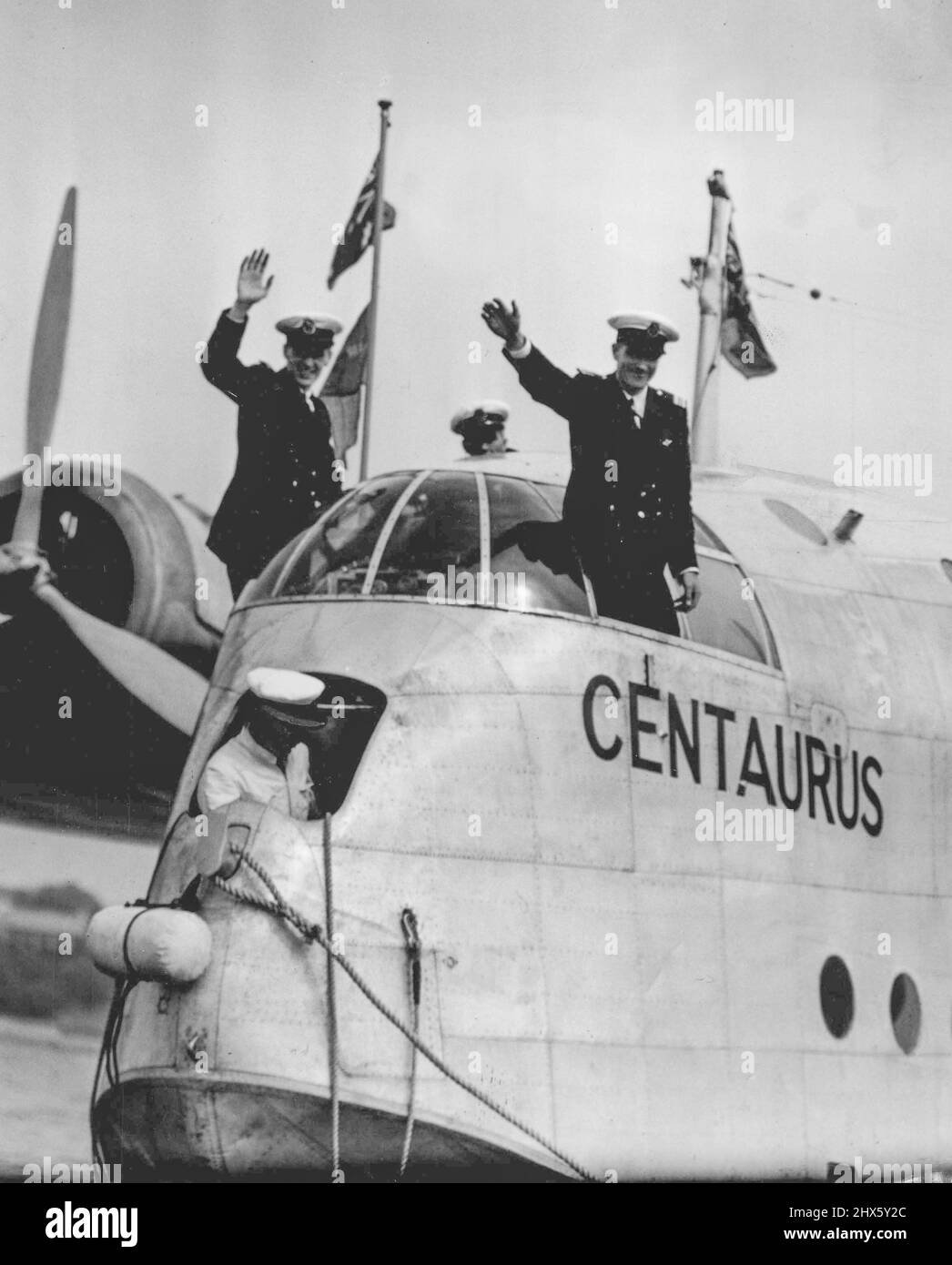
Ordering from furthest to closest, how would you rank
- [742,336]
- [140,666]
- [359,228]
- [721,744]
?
1. [140,666]
2. [359,228]
3. [742,336]
4. [721,744]

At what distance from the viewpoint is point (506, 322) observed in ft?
35.9

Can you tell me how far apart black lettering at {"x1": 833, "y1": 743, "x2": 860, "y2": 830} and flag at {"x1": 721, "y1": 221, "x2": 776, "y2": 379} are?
15.3 ft

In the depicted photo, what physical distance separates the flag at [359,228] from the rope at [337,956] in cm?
745

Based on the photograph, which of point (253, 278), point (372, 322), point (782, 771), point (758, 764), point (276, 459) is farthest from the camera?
point (372, 322)

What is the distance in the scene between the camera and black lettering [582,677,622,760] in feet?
32.9

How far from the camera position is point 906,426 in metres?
14.2

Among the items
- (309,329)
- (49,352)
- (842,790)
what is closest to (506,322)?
(309,329)

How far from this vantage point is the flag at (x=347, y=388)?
1566 centimetres

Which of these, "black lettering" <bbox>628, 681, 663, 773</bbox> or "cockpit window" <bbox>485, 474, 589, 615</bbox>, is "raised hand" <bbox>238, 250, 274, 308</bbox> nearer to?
"cockpit window" <bbox>485, 474, 589, 615</bbox>

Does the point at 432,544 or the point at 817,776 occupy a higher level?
the point at 432,544

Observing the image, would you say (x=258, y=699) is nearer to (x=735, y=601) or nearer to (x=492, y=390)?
(x=735, y=601)

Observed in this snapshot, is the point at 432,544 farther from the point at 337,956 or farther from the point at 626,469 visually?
the point at 337,956

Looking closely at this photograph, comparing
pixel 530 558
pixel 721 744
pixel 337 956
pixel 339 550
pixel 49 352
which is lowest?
pixel 337 956

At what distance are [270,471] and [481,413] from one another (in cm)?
162
